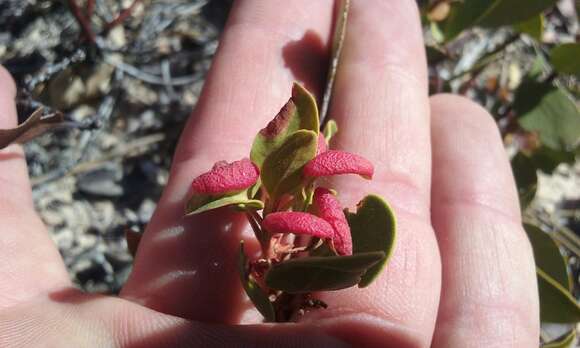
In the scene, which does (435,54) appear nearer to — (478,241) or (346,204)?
(478,241)

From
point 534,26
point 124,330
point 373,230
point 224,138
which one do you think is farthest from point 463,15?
point 124,330

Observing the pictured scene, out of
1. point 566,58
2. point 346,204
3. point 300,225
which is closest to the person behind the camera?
point 300,225

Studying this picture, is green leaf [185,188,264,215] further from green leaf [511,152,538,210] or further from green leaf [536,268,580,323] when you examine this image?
green leaf [511,152,538,210]

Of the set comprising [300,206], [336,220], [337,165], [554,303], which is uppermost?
[337,165]

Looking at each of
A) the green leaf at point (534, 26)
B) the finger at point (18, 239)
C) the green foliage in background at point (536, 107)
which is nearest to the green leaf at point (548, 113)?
the green foliage in background at point (536, 107)

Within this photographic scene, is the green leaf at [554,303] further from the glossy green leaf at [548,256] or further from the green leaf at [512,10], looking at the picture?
the green leaf at [512,10]

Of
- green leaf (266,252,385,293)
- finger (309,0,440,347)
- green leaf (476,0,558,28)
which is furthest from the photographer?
green leaf (476,0,558,28)

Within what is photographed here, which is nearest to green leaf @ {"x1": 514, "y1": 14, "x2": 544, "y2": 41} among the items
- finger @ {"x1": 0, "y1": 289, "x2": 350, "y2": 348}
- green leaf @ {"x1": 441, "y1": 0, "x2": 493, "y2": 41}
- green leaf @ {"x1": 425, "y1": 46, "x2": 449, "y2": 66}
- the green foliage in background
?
the green foliage in background
